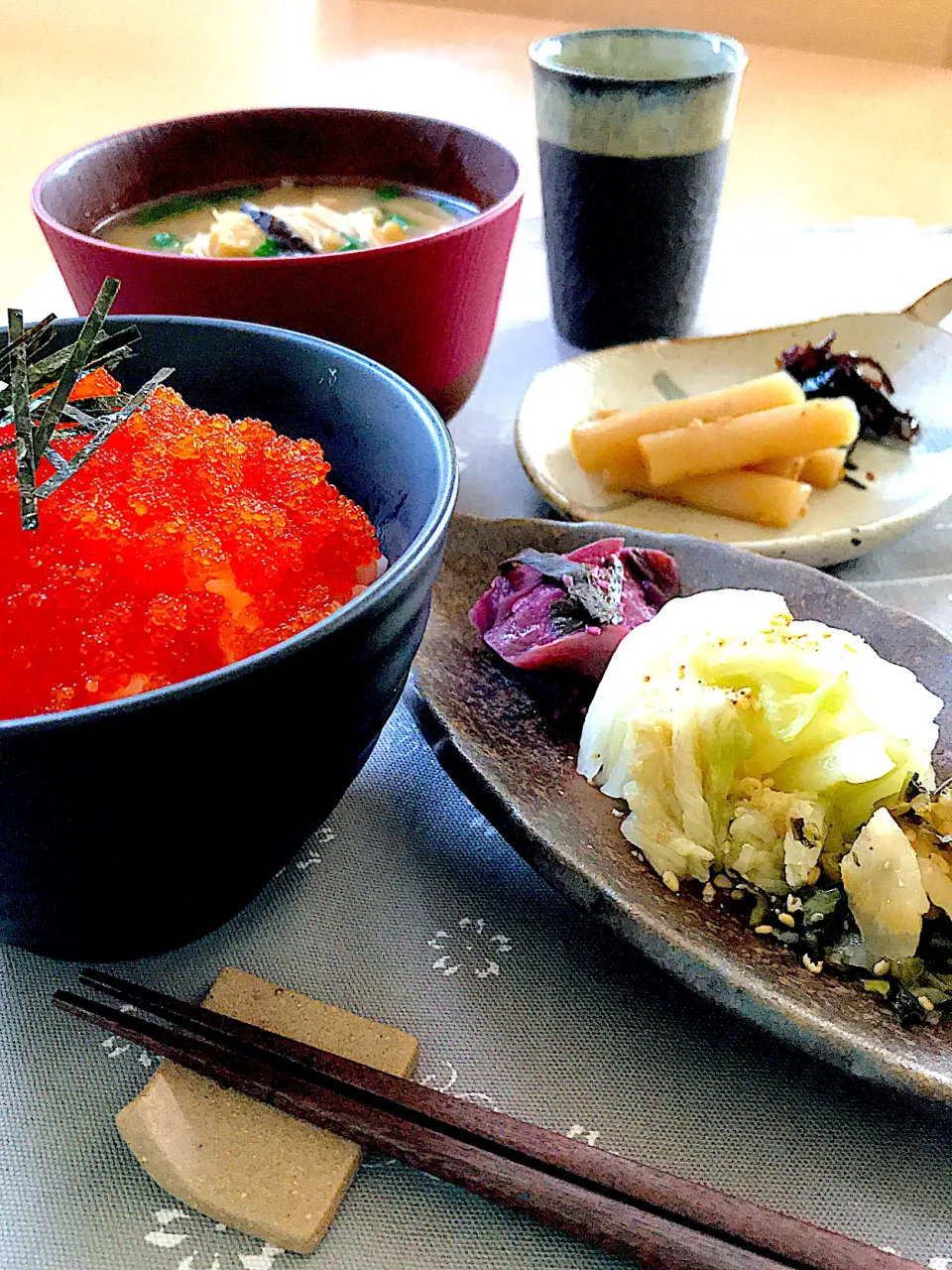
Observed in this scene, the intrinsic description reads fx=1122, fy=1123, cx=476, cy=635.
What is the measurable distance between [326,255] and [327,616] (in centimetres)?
54

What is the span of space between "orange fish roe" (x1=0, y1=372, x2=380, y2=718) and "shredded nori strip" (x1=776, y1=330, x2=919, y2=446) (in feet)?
2.77

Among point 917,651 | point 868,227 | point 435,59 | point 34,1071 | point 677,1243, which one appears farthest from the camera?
point 435,59

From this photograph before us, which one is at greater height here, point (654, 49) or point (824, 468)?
point (654, 49)

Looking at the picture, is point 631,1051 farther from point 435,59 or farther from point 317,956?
point 435,59

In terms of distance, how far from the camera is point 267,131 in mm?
1377

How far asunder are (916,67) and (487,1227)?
11.1 ft

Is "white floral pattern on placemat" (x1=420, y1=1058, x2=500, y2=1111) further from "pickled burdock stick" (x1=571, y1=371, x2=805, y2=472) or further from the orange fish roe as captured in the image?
"pickled burdock stick" (x1=571, y1=371, x2=805, y2=472)

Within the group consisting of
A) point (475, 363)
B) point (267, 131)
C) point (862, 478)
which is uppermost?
point (267, 131)

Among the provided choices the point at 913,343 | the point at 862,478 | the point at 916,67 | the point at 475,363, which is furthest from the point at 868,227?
the point at 916,67

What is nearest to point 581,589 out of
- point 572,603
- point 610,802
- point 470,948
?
point 572,603

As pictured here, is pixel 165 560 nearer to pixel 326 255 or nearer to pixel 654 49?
pixel 326 255

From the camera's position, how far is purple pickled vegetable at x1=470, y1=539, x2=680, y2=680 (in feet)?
3.09

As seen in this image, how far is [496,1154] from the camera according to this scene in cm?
62

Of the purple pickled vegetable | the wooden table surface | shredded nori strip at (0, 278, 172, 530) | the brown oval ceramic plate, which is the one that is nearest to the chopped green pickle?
the brown oval ceramic plate
